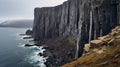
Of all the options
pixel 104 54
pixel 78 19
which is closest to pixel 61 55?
pixel 78 19

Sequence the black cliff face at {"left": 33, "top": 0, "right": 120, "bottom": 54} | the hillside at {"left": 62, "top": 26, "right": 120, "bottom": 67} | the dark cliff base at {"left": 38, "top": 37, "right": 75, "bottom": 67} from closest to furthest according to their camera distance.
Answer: the hillside at {"left": 62, "top": 26, "right": 120, "bottom": 67}
the black cliff face at {"left": 33, "top": 0, "right": 120, "bottom": 54}
the dark cliff base at {"left": 38, "top": 37, "right": 75, "bottom": 67}

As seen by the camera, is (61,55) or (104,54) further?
(61,55)

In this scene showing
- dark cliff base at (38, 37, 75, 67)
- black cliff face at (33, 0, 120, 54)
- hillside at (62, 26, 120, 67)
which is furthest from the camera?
dark cliff base at (38, 37, 75, 67)

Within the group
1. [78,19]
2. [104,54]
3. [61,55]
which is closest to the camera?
[104,54]

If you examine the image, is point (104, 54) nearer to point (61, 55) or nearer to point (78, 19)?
point (61, 55)

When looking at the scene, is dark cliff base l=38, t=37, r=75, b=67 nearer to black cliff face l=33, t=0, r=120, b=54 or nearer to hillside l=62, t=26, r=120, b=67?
black cliff face l=33, t=0, r=120, b=54

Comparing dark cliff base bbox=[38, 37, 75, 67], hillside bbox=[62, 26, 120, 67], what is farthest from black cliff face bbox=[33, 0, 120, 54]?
hillside bbox=[62, 26, 120, 67]

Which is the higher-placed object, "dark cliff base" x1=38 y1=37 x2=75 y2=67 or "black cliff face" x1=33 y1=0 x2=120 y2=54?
"black cliff face" x1=33 y1=0 x2=120 y2=54

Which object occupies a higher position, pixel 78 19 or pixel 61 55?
pixel 78 19

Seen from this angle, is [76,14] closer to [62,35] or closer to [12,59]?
[62,35]
